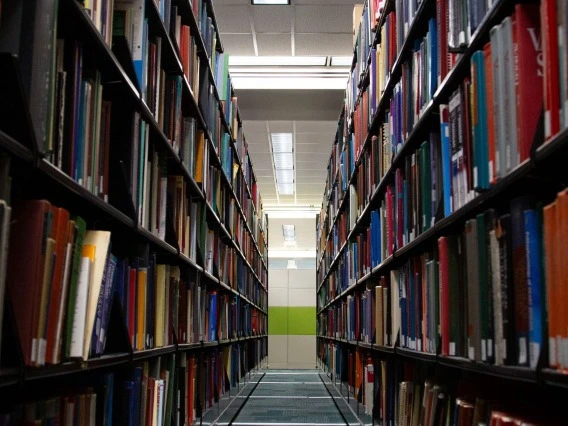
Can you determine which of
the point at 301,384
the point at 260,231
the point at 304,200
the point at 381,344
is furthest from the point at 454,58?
the point at 304,200

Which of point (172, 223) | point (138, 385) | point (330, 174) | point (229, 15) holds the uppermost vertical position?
point (229, 15)

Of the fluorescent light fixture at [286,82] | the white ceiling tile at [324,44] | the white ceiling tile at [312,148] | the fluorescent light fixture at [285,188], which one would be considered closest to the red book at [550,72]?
the white ceiling tile at [324,44]

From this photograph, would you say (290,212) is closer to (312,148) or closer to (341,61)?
(312,148)

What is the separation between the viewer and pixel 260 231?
942 centimetres

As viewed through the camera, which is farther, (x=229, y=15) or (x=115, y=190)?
(x=229, y=15)

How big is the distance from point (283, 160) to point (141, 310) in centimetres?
697

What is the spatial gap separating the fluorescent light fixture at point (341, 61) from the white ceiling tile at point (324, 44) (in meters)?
0.09

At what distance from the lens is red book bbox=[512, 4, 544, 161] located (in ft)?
4.23

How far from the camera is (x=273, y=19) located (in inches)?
212

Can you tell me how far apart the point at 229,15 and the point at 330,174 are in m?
2.25

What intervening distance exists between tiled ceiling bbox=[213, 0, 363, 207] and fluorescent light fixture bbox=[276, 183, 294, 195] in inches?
39.8

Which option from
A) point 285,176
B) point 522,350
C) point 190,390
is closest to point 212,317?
point 190,390

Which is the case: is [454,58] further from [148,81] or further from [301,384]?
[301,384]

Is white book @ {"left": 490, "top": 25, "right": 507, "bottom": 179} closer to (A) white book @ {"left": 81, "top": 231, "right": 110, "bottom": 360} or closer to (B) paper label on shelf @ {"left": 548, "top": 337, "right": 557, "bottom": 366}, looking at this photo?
(B) paper label on shelf @ {"left": 548, "top": 337, "right": 557, "bottom": 366}
